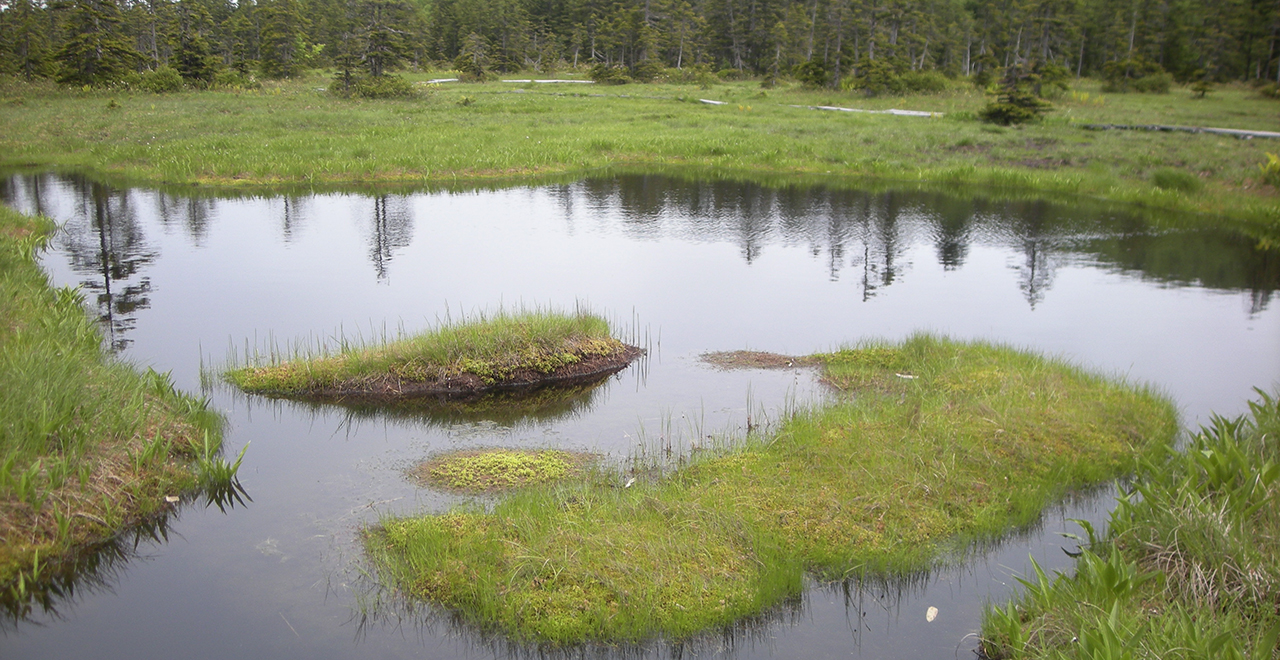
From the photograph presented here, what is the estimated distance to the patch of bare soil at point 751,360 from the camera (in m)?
11.3

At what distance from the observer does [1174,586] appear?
18.6ft

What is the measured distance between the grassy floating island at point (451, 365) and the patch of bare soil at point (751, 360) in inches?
51.4

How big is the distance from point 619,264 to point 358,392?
772 cm

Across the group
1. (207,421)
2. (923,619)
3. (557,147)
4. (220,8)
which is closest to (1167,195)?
(557,147)

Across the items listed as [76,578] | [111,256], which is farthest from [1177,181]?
[111,256]

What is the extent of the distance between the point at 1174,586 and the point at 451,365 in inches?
303

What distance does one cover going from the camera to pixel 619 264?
1708 cm

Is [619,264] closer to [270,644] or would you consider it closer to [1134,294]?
[1134,294]

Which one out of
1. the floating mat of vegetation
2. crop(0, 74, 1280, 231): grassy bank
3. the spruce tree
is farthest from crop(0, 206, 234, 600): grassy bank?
the spruce tree

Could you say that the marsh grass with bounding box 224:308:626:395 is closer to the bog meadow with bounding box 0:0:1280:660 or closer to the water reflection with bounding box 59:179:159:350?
the bog meadow with bounding box 0:0:1280:660

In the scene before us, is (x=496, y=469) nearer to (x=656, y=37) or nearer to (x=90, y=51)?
(x=90, y=51)

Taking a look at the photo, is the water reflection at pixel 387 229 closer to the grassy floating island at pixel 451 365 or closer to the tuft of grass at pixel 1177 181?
the grassy floating island at pixel 451 365

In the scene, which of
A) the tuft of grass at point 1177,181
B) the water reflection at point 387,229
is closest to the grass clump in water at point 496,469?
the water reflection at point 387,229

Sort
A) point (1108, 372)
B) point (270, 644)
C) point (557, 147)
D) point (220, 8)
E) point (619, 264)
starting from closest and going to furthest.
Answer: point (270, 644) → point (1108, 372) → point (619, 264) → point (557, 147) → point (220, 8)
